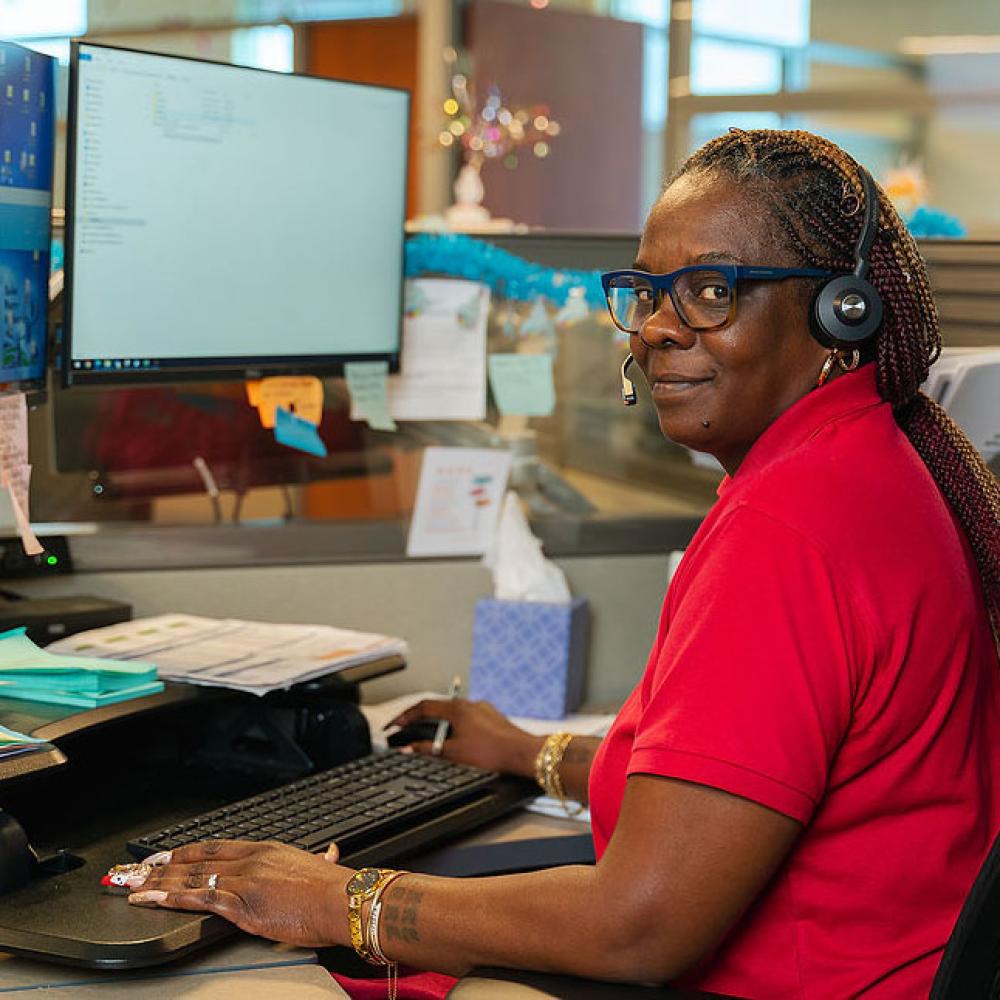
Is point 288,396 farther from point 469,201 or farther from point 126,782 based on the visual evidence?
point 469,201

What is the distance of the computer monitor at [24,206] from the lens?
1.38 m

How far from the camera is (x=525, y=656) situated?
182 cm

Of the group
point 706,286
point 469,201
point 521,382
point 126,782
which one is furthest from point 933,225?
point 469,201

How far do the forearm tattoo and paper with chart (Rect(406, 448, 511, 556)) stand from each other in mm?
836

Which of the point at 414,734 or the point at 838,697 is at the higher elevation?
the point at 838,697

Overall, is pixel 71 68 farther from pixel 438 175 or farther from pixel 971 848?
pixel 438 175

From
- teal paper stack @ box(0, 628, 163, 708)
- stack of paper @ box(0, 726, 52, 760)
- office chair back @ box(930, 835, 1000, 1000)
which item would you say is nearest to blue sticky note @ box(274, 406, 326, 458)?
teal paper stack @ box(0, 628, 163, 708)

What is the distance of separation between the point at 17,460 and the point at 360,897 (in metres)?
0.65

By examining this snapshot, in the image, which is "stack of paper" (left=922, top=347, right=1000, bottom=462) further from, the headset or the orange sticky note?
the orange sticky note

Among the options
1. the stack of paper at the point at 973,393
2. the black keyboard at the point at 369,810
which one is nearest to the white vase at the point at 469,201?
the stack of paper at the point at 973,393

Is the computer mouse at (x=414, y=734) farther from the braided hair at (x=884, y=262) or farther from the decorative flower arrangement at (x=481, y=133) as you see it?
the decorative flower arrangement at (x=481, y=133)

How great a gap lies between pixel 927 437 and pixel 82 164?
852 mm

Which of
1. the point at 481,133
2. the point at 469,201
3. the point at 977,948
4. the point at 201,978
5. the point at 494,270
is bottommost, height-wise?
the point at 201,978

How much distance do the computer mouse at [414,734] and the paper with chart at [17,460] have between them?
0.43 meters
